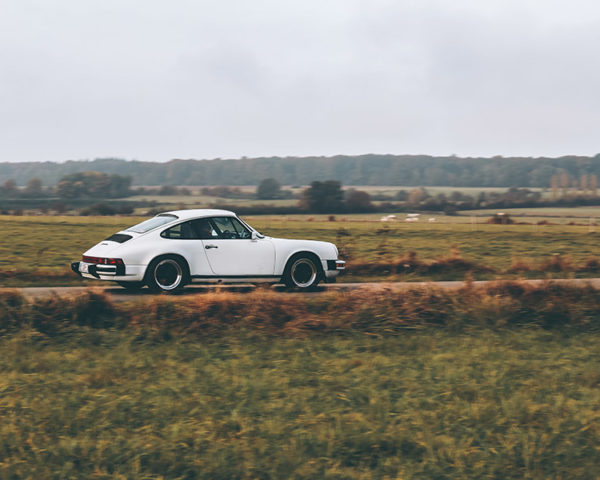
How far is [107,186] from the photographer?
62781 mm

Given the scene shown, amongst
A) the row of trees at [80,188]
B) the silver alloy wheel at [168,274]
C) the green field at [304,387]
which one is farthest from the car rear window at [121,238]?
the row of trees at [80,188]

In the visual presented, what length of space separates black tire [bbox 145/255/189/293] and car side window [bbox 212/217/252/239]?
35.0 inches

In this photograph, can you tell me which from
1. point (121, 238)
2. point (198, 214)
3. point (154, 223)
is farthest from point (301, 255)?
point (121, 238)

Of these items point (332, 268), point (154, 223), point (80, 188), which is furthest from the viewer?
point (80, 188)

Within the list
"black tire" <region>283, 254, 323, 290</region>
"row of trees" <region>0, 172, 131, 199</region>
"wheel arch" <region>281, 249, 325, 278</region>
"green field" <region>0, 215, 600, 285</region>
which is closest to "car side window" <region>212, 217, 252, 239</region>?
"wheel arch" <region>281, 249, 325, 278</region>

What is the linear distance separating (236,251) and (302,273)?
1325mm

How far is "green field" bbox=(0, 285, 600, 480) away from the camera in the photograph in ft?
20.7

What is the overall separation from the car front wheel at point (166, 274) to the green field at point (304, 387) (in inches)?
61.0

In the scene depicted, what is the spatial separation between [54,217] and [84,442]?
4743cm

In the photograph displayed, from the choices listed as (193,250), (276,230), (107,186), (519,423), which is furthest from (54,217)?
(519,423)

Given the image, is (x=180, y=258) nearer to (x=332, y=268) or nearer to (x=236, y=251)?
(x=236, y=251)

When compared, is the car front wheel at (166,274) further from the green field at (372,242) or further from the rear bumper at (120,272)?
the green field at (372,242)

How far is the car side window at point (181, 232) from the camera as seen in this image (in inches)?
522

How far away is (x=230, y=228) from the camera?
1366cm
